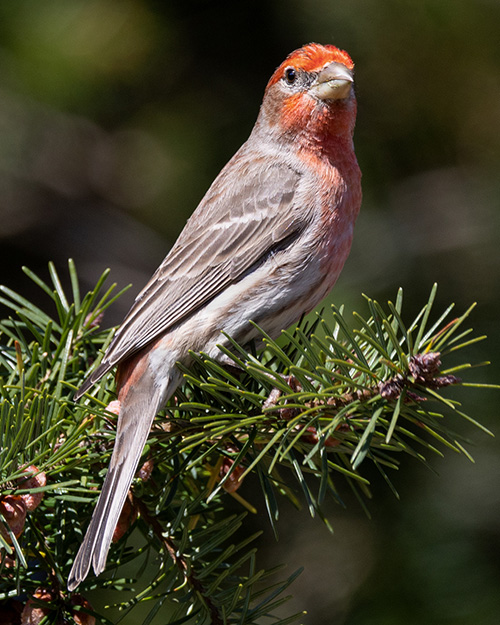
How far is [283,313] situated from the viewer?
276 cm

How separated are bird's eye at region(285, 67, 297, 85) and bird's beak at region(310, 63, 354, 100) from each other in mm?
145

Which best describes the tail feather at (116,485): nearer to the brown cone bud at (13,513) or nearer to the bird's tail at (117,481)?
the bird's tail at (117,481)

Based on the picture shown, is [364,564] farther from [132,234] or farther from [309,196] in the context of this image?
[132,234]

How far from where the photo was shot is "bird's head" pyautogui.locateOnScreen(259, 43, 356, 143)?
3047mm

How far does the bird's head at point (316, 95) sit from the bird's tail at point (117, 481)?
1.39m

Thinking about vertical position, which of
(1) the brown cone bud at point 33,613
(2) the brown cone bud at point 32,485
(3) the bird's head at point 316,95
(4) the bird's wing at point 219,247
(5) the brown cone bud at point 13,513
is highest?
(3) the bird's head at point 316,95

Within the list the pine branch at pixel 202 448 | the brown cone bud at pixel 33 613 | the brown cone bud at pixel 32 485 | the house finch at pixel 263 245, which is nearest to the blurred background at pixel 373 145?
the house finch at pixel 263 245

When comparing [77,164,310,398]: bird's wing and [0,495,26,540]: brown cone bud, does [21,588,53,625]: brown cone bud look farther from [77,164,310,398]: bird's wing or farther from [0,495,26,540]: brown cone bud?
[77,164,310,398]: bird's wing

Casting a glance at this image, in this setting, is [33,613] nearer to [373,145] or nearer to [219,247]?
[219,247]

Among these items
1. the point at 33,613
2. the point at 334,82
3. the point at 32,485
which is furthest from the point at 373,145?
the point at 33,613

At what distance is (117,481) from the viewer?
2012 millimetres

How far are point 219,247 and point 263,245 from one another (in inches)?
7.4

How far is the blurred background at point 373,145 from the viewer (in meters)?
3.07

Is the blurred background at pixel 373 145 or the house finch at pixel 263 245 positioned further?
the blurred background at pixel 373 145
